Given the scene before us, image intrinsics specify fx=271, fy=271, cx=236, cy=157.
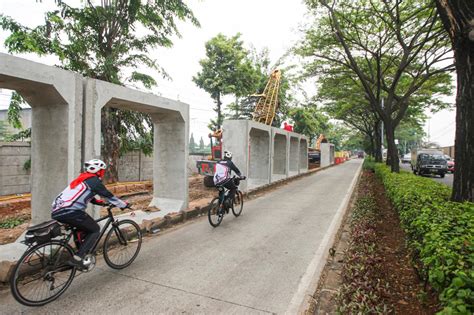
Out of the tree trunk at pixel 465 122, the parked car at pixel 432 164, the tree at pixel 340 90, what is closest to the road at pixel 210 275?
the tree trunk at pixel 465 122

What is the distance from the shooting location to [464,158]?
480cm

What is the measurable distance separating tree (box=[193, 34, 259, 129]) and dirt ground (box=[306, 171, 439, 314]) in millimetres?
19866

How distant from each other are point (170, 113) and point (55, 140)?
3002 mm

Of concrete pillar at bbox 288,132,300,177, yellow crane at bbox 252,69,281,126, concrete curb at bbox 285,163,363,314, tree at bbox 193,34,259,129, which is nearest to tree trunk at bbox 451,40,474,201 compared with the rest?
concrete curb at bbox 285,163,363,314

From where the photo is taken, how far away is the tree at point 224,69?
23531 mm

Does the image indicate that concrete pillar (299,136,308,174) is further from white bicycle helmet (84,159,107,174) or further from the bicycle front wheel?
white bicycle helmet (84,159,107,174)

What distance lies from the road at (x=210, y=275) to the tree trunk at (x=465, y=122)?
102 inches

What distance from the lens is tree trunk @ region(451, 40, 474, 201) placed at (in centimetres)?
461

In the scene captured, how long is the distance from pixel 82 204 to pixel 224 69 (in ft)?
71.7

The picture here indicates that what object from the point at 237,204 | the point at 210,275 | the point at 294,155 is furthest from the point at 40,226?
the point at 294,155

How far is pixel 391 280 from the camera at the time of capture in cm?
365

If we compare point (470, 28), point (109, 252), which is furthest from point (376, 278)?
point (470, 28)

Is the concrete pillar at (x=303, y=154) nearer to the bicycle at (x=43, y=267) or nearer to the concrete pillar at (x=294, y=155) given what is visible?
the concrete pillar at (x=294, y=155)

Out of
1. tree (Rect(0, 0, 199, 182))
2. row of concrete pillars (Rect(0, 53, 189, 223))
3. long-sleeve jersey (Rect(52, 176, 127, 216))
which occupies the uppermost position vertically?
tree (Rect(0, 0, 199, 182))
